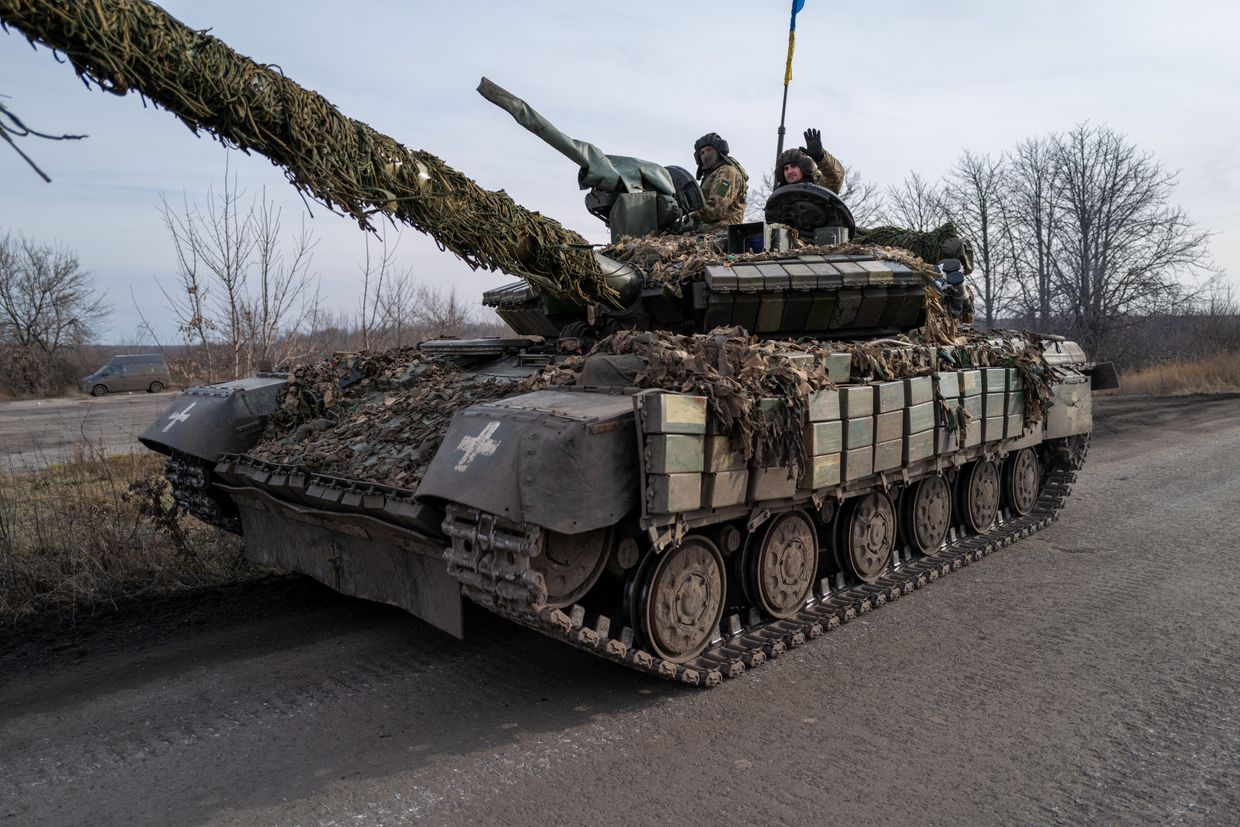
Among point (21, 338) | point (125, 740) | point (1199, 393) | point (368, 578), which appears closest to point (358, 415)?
point (368, 578)

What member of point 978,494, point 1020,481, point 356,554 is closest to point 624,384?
point 356,554

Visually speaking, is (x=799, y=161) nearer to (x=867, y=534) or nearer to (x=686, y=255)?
(x=686, y=255)

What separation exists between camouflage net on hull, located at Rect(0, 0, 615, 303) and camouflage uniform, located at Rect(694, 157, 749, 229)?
294cm

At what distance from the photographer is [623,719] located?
4535mm

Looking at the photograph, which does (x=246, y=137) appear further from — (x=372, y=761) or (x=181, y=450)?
(x=181, y=450)

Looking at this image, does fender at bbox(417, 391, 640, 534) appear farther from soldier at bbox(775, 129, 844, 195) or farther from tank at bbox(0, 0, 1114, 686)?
soldier at bbox(775, 129, 844, 195)

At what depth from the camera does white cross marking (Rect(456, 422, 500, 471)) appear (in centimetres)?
437

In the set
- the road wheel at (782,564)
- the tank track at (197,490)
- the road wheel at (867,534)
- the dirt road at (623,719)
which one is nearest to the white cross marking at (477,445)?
the dirt road at (623,719)

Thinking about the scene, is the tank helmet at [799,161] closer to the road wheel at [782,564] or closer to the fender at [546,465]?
the road wheel at [782,564]

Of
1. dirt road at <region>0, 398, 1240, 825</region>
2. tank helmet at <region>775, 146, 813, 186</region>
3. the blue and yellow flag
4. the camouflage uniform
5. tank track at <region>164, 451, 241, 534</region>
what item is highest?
the blue and yellow flag

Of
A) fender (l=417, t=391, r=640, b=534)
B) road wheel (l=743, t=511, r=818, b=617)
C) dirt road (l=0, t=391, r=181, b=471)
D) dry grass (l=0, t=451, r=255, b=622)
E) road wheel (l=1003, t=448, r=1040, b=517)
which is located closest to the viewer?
fender (l=417, t=391, r=640, b=534)

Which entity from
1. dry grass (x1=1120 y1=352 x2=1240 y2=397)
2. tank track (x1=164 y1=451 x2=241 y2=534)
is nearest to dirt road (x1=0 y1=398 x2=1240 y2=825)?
tank track (x1=164 y1=451 x2=241 y2=534)

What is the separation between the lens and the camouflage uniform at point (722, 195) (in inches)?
312

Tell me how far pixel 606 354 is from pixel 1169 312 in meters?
Answer: 23.0
